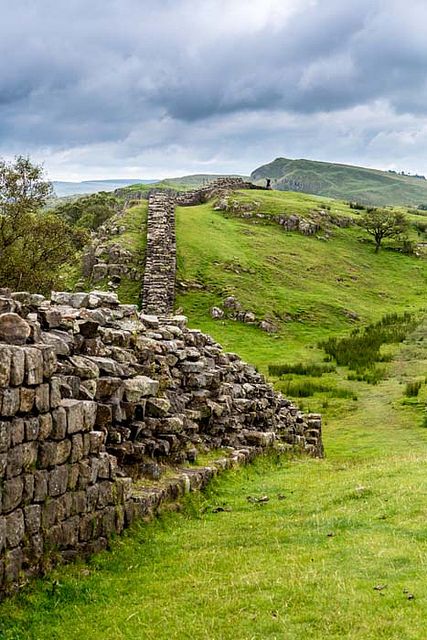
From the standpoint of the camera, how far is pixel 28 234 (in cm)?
3528

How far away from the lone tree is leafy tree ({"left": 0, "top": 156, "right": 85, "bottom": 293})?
1553 inches

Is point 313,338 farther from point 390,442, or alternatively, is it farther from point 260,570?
point 260,570

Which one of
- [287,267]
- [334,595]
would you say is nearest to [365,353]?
[287,267]

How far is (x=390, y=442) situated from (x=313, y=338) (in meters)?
20.3

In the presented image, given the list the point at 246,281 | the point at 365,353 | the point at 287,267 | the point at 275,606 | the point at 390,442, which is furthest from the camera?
the point at 287,267

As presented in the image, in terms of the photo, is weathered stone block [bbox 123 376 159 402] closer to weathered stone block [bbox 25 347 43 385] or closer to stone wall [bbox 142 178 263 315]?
weathered stone block [bbox 25 347 43 385]

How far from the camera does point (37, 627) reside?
947 cm

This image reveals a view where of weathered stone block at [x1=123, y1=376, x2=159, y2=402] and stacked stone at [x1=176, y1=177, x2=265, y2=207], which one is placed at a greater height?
stacked stone at [x1=176, y1=177, x2=265, y2=207]

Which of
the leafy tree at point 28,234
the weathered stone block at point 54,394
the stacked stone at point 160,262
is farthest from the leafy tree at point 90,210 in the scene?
the weathered stone block at point 54,394

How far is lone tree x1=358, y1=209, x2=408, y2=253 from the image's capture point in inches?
2768

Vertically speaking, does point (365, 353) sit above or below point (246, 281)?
below

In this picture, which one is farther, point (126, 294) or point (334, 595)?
point (126, 294)

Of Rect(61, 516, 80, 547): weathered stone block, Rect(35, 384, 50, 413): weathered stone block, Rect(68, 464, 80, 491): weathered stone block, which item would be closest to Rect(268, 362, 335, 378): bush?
Rect(68, 464, 80, 491): weathered stone block

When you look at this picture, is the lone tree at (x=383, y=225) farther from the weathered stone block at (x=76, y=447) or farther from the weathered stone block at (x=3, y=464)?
the weathered stone block at (x=3, y=464)
